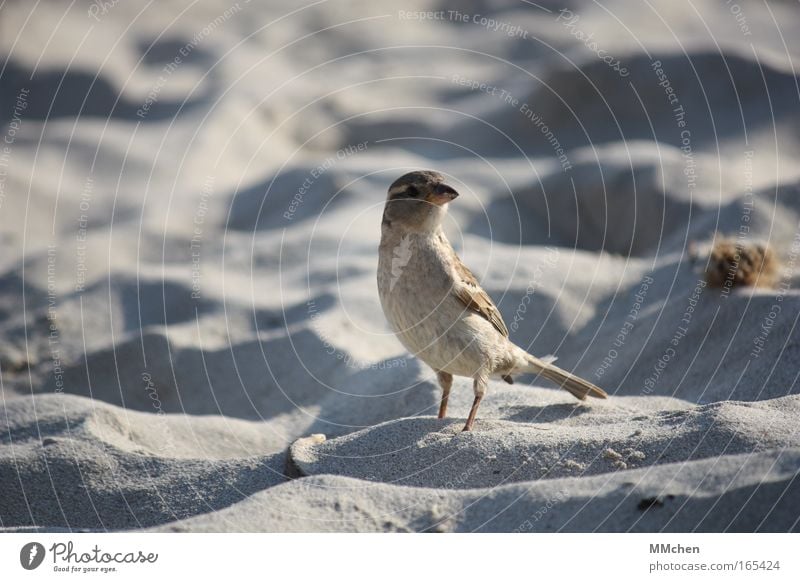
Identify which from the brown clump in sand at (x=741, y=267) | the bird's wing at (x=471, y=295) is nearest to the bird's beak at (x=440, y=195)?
the bird's wing at (x=471, y=295)

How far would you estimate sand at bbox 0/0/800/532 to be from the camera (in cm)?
419

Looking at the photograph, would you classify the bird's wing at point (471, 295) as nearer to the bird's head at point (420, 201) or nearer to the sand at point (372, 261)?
the bird's head at point (420, 201)

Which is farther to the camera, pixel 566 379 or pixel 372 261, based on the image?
pixel 372 261

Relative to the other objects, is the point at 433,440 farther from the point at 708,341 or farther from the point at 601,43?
the point at 601,43

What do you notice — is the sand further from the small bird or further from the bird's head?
the bird's head

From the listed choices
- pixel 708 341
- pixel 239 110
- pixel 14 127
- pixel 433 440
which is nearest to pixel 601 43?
pixel 239 110

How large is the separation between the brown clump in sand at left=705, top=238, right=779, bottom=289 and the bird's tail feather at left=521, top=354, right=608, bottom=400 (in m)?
1.87

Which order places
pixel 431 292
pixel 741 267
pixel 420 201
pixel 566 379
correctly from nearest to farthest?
pixel 431 292 → pixel 420 201 → pixel 566 379 → pixel 741 267

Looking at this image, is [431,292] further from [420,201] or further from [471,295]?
[420,201]

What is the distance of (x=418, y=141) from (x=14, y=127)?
676 centimetres

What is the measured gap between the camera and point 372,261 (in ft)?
30.0

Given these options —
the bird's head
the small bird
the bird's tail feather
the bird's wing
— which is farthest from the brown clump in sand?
the bird's head

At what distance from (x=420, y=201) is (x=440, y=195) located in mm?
126

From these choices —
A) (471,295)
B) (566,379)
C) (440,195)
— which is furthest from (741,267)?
(440,195)
